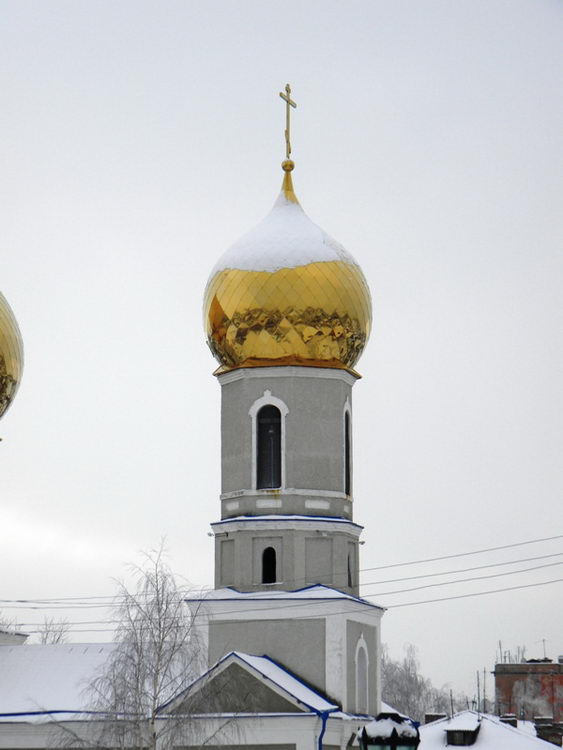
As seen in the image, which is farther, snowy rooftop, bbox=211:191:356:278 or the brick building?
the brick building

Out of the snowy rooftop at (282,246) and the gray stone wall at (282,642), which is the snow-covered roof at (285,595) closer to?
the gray stone wall at (282,642)

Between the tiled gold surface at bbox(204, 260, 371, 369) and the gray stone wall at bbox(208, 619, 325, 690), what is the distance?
4180 millimetres

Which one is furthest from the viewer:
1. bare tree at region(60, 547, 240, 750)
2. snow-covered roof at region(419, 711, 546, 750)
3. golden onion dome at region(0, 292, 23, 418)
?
snow-covered roof at region(419, 711, 546, 750)

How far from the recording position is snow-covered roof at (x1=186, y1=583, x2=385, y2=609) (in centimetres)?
2220

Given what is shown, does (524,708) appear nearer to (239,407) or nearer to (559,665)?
(559,665)

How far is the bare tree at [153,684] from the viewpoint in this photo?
786 inches

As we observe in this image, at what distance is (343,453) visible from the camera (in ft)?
76.9

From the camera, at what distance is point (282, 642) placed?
22250mm

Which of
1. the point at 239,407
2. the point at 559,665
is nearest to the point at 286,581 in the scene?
the point at 239,407

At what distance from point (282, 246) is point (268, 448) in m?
3.29

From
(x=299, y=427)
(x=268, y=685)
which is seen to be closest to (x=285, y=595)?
(x=268, y=685)

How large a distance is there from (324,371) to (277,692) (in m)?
5.32

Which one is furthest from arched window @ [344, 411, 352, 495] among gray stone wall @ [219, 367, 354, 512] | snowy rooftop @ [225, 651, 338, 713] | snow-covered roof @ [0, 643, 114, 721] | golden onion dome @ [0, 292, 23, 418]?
golden onion dome @ [0, 292, 23, 418]

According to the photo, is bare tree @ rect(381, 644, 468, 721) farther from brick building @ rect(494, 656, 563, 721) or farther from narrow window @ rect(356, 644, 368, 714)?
narrow window @ rect(356, 644, 368, 714)
